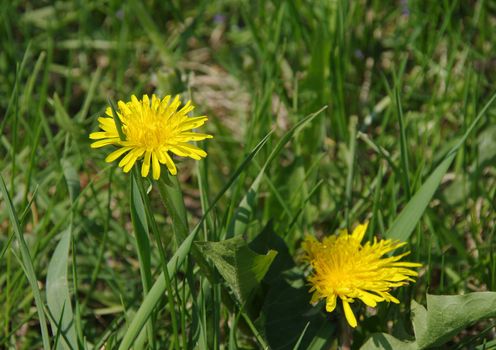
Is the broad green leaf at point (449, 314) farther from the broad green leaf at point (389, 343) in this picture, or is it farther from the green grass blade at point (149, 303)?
the green grass blade at point (149, 303)

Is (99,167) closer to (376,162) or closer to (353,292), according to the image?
(376,162)

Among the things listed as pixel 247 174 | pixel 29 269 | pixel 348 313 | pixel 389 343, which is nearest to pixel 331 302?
pixel 348 313

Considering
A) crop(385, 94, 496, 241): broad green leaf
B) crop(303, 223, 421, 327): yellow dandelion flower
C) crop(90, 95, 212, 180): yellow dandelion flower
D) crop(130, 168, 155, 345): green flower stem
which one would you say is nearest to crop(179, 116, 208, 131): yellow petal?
crop(90, 95, 212, 180): yellow dandelion flower

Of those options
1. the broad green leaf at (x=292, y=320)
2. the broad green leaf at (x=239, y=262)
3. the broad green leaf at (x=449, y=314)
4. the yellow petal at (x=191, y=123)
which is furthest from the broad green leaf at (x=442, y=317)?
the yellow petal at (x=191, y=123)

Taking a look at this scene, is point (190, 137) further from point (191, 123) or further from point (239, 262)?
point (239, 262)

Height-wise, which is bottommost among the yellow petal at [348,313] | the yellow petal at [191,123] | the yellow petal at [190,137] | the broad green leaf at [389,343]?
the broad green leaf at [389,343]

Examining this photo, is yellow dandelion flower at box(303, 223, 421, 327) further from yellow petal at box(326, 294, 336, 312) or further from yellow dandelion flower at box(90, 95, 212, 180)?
yellow dandelion flower at box(90, 95, 212, 180)
